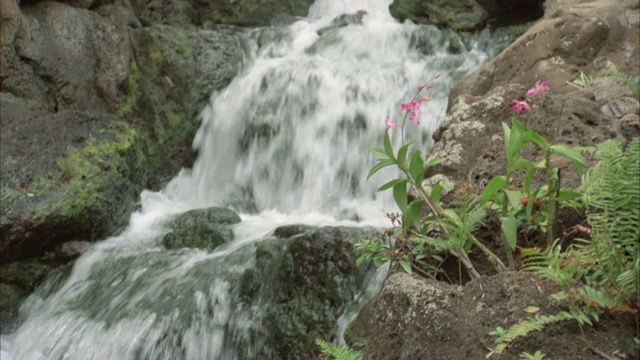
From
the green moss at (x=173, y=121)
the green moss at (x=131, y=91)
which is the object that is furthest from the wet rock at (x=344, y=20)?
the green moss at (x=131, y=91)

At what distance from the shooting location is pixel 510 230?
7.21 ft

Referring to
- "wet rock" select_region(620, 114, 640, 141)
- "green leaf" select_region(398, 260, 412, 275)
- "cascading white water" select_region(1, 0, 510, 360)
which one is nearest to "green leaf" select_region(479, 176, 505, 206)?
"green leaf" select_region(398, 260, 412, 275)

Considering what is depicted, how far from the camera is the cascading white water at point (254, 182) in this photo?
169 inches

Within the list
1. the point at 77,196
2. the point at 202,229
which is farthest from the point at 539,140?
the point at 77,196

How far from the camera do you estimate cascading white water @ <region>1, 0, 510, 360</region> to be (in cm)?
430

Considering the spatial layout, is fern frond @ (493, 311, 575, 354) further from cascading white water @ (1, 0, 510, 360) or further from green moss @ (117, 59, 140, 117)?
green moss @ (117, 59, 140, 117)

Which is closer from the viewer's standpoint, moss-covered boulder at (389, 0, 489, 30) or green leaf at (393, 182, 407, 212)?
green leaf at (393, 182, 407, 212)

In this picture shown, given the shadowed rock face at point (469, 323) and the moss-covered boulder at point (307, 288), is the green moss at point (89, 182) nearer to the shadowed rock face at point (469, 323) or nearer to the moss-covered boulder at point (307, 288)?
the moss-covered boulder at point (307, 288)

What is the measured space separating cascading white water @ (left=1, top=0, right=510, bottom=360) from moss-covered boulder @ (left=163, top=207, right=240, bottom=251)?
0.44 feet

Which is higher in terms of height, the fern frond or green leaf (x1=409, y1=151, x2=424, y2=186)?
A: green leaf (x1=409, y1=151, x2=424, y2=186)

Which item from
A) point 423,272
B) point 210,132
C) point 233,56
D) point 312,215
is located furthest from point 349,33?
point 423,272

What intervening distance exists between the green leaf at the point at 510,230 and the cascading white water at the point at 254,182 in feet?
7.72

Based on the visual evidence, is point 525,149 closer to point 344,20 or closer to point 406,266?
point 406,266

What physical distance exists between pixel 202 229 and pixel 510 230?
3776 millimetres
